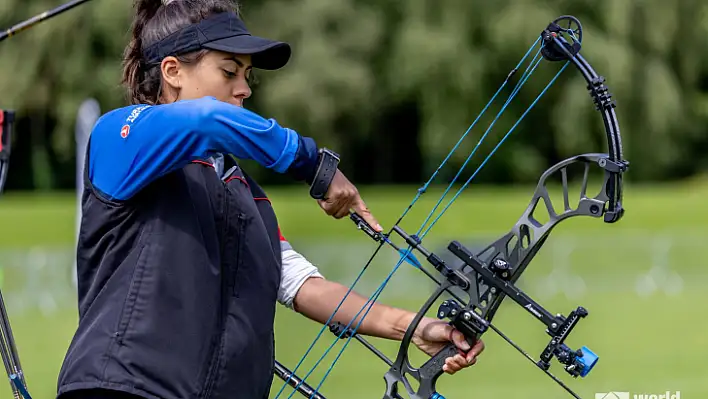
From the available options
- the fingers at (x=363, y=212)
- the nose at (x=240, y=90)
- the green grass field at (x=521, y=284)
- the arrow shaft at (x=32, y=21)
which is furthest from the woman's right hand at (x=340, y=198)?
the green grass field at (x=521, y=284)

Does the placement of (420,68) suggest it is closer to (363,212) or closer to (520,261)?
(520,261)

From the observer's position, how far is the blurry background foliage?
857 inches

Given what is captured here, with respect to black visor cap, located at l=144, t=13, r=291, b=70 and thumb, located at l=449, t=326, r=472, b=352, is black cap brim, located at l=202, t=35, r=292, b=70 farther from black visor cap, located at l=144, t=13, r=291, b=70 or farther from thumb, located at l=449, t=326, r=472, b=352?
thumb, located at l=449, t=326, r=472, b=352

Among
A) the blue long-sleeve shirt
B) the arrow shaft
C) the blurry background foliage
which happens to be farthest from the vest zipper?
the blurry background foliage

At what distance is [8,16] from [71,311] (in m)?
10.9

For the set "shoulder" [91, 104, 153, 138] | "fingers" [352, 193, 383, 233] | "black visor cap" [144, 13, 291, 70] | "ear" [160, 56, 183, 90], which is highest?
"black visor cap" [144, 13, 291, 70]

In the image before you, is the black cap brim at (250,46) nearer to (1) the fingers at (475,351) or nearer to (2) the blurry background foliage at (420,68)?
(1) the fingers at (475,351)

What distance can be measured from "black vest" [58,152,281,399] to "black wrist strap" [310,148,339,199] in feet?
0.60

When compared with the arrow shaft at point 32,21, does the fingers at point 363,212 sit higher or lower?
lower

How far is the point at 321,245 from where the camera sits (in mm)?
14883

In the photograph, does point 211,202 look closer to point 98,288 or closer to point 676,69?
point 98,288

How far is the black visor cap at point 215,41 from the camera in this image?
2424 mm

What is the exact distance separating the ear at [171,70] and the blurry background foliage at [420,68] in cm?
1879

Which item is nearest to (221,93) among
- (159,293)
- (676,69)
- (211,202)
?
(211,202)
